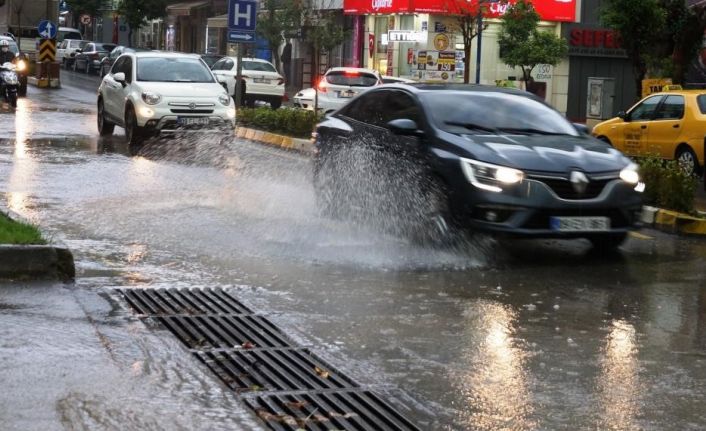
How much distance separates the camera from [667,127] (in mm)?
18406

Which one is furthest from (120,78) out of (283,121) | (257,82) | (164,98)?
(257,82)

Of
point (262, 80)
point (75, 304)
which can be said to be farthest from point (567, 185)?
point (262, 80)

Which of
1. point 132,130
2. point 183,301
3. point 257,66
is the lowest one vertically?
point 183,301

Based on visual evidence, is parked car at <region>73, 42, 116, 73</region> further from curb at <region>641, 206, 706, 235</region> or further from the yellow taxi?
curb at <region>641, 206, 706, 235</region>

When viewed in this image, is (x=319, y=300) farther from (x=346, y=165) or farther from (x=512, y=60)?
(x=512, y=60)

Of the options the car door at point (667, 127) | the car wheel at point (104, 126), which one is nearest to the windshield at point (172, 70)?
the car wheel at point (104, 126)

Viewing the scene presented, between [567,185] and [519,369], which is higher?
[567,185]

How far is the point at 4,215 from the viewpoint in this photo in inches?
371

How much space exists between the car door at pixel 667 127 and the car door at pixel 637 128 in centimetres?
12

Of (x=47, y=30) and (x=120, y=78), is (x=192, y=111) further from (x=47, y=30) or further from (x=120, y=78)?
(x=47, y=30)

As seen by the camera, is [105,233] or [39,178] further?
[39,178]

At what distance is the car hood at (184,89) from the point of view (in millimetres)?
19906

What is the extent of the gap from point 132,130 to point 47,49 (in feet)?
65.2

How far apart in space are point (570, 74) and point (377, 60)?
7.27 meters
